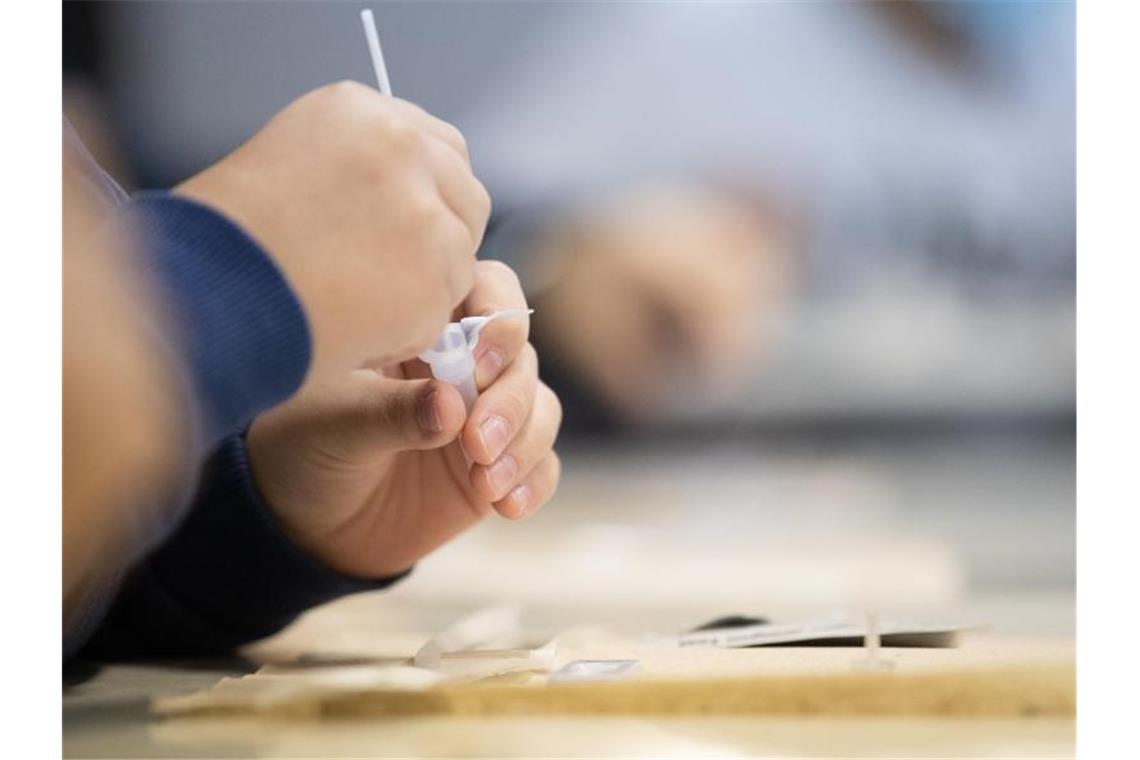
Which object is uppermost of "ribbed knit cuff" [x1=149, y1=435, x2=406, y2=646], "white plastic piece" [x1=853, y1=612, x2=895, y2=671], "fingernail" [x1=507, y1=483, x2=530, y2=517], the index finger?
the index finger

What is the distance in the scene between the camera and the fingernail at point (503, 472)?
2.72 ft

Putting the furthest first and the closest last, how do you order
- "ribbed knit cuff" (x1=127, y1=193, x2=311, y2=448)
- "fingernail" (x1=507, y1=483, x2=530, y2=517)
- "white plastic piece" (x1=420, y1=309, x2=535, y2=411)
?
1. "fingernail" (x1=507, y1=483, x2=530, y2=517)
2. "white plastic piece" (x1=420, y1=309, x2=535, y2=411)
3. "ribbed knit cuff" (x1=127, y1=193, x2=311, y2=448)

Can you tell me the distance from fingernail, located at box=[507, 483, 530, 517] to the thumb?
0.23 feet

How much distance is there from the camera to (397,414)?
0.81m

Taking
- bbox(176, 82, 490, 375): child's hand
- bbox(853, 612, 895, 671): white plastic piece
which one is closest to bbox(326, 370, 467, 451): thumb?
bbox(176, 82, 490, 375): child's hand

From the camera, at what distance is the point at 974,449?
941 millimetres

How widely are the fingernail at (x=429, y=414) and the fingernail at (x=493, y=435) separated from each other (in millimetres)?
25

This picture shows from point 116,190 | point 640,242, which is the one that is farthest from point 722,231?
point 116,190

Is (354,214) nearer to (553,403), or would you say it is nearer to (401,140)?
(401,140)

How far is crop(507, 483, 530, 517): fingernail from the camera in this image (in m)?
0.87

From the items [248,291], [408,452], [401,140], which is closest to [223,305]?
[248,291]

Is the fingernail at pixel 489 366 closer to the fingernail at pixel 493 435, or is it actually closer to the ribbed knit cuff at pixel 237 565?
the fingernail at pixel 493 435

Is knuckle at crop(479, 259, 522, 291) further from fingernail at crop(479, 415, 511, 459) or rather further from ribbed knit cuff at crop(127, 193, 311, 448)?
ribbed knit cuff at crop(127, 193, 311, 448)
